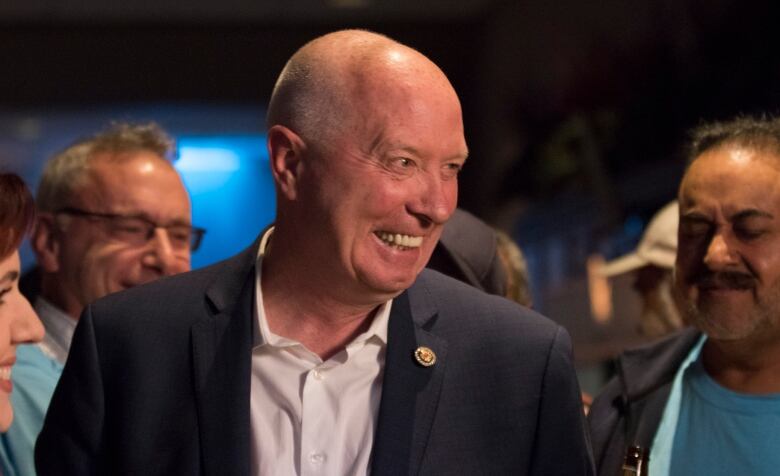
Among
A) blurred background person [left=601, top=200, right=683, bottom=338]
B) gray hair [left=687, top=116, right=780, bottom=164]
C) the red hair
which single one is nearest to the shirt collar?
the red hair

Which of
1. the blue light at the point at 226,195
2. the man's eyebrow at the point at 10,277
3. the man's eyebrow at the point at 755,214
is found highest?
Result: the blue light at the point at 226,195

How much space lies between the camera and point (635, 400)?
3.10 metres

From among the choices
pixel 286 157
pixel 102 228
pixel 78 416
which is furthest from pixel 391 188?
pixel 102 228

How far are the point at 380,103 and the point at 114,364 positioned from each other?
0.64 m

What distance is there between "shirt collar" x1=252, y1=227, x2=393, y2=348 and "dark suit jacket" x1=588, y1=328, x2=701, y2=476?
79 centimetres

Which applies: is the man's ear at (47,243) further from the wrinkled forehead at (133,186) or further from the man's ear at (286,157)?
the man's ear at (286,157)

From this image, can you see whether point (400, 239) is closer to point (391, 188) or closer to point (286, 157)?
point (391, 188)

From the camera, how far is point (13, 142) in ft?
28.8

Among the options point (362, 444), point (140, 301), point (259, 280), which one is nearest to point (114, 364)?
point (140, 301)

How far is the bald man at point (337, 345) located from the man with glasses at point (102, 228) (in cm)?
96

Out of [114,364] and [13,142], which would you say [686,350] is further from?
[13,142]

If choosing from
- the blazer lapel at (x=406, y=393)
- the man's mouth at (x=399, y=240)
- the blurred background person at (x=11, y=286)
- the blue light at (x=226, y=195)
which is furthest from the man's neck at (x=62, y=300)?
the blue light at (x=226, y=195)

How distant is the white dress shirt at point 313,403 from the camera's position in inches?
90.3

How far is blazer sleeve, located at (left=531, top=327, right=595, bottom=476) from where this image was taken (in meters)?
2.35
